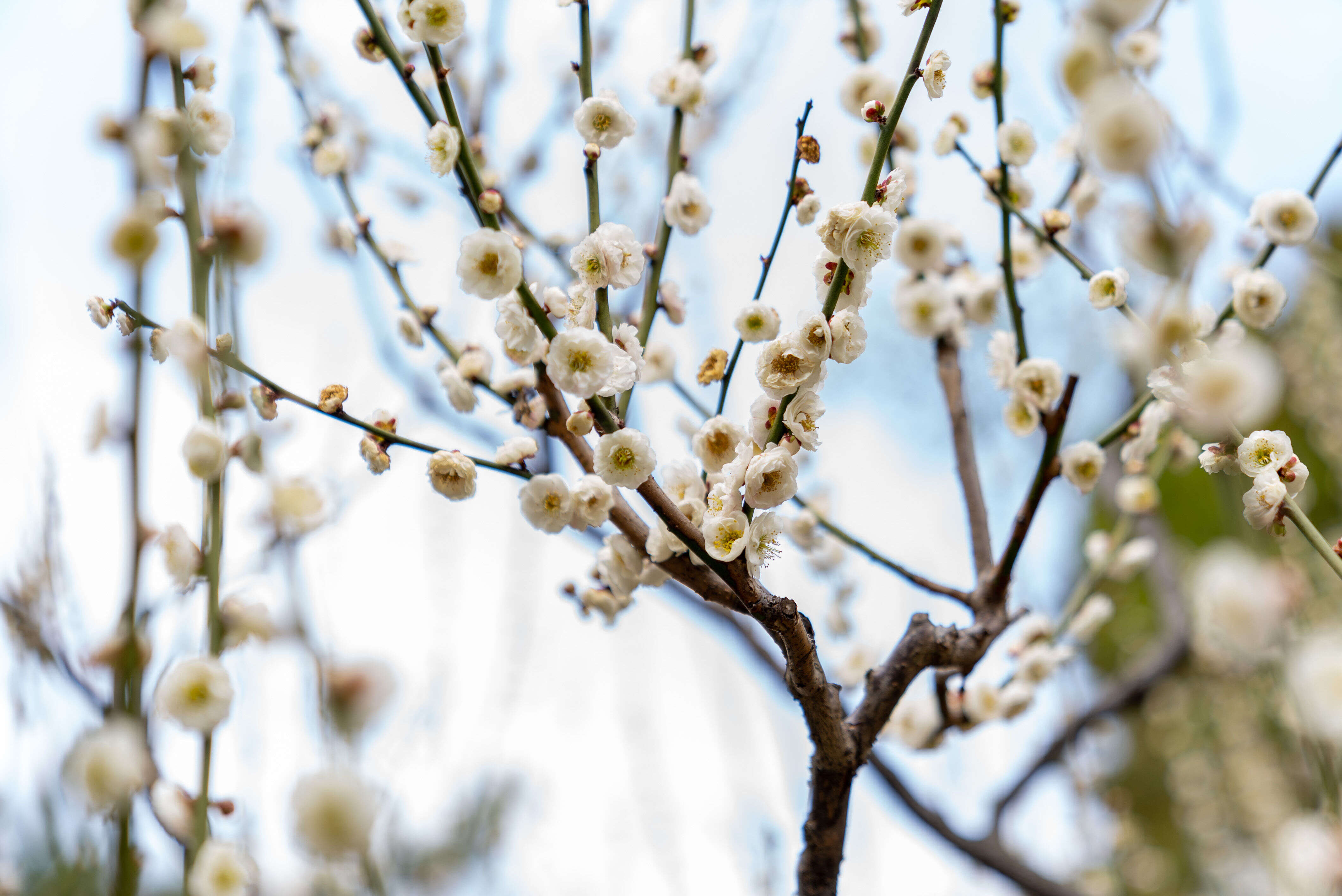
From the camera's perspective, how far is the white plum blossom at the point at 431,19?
63cm

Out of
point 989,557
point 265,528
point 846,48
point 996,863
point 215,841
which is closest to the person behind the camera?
point 215,841

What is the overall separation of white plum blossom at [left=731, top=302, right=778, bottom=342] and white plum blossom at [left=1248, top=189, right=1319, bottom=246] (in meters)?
0.55

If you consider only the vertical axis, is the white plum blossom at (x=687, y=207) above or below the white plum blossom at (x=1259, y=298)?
below

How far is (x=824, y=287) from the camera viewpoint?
65 cm

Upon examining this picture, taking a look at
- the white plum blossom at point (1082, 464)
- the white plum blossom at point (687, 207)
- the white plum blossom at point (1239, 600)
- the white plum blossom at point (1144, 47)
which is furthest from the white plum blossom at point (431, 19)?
the white plum blossom at point (1144, 47)

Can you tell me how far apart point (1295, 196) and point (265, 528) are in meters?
0.98

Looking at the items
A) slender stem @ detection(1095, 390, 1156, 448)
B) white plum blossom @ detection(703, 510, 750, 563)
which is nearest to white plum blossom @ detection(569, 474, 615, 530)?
white plum blossom @ detection(703, 510, 750, 563)

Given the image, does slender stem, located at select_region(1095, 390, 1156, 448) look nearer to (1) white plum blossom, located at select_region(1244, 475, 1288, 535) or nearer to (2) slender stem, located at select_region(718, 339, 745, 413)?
(1) white plum blossom, located at select_region(1244, 475, 1288, 535)

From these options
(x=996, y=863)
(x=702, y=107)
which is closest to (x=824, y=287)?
(x=702, y=107)

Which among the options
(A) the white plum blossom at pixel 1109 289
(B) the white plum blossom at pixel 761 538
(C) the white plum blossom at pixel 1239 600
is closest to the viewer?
(C) the white plum blossom at pixel 1239 600

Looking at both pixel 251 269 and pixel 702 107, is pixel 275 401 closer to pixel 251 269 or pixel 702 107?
pixel 251 269

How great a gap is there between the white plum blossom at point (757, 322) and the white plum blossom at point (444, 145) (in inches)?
9.8

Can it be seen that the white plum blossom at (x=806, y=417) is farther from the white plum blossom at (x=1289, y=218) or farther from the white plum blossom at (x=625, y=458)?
the white plum blossom at (x=1289, y=218)

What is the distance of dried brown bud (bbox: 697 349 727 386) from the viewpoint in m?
0.73
